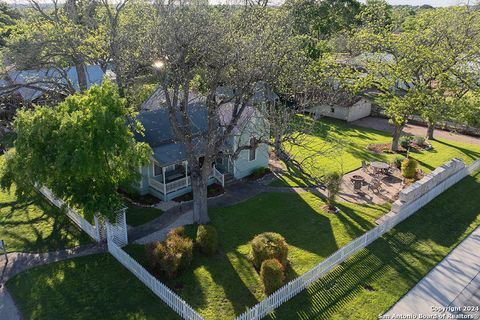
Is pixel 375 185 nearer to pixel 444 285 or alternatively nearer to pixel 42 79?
pixel 444 285

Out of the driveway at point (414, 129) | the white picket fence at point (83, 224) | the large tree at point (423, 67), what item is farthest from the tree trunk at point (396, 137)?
the white picket fence at point (83, 224)

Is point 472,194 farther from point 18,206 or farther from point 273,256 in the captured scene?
point 18,206

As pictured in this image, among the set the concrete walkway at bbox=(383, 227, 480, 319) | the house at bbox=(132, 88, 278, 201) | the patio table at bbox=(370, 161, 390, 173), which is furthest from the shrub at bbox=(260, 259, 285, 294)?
the patio table at bbox=(370, 161, 390, 173)

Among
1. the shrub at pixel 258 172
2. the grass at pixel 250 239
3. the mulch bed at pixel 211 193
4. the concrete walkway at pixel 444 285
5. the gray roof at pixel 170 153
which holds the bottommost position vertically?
the concrete walkway at pixel 444 285

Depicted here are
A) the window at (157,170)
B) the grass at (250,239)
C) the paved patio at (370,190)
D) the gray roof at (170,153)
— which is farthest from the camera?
the paved patio at (370,190)

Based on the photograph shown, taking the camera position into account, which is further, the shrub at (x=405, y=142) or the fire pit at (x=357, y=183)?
the shrub at (x=405, y=142)

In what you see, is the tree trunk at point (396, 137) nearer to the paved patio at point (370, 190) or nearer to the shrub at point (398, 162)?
the shrub at point (398, 162)

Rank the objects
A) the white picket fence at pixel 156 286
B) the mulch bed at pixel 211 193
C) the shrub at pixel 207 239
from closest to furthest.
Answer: the white picket fence at pixel 156 286, the shrub at pixel 207 239, the mulch bed at pixel 211 193

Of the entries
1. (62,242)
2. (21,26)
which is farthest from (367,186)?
(21,26)

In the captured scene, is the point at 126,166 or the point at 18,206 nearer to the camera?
the point at 126,166

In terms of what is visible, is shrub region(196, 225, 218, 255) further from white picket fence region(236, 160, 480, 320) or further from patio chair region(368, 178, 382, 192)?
patio chair region(368, 178, 382, 192)
